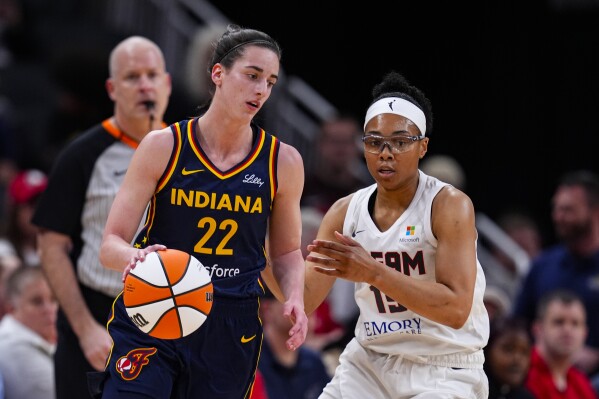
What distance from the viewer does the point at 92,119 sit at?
1163 centimetres

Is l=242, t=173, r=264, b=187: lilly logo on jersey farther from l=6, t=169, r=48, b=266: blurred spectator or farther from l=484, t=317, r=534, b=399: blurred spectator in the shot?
l=6, t=169, r=48, b=266: blurred spectator

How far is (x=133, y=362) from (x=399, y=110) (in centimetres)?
180

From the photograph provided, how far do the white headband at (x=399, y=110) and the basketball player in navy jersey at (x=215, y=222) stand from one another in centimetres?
53

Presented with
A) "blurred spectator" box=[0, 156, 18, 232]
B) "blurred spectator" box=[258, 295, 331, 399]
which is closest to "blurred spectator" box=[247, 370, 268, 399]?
"blurred spectator" box=[258, 295, 331, 399]

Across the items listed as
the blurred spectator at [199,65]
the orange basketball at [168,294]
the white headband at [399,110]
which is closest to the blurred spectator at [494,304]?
the blurred spectator at [199,65]

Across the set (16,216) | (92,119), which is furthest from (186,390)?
(92,119)

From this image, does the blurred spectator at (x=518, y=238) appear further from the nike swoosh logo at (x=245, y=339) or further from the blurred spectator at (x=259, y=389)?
the nike swoosh logo at (x=245, y=339)

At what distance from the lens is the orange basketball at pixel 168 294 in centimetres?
485

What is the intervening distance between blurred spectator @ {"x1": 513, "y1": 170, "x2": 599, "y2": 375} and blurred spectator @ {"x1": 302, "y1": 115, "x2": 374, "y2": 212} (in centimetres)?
195

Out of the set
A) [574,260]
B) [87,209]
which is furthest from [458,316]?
[574,260]

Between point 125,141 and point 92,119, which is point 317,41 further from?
point 125,141

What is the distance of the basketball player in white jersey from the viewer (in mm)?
5348

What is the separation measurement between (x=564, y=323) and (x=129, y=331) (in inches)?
186

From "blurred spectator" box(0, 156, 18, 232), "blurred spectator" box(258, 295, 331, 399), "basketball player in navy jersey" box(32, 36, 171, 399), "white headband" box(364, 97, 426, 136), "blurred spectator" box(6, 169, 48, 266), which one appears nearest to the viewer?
"white headband" box(364, 97, 426, 136)
